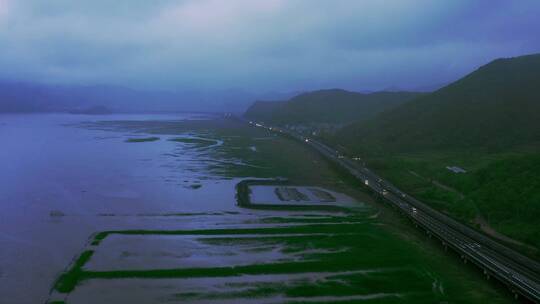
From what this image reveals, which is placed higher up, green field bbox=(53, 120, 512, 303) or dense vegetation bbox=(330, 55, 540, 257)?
dense vegetation bbox=(330, 55, 540, 257)

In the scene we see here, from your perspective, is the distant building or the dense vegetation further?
the distant building

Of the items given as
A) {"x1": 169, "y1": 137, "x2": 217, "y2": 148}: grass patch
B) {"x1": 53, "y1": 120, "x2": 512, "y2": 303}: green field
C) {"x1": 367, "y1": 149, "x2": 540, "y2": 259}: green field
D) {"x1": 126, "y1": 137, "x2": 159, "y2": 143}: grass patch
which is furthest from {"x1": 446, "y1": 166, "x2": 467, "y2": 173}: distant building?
{"x1": 126, "y1": 137, "x2": 159, "y2": 143}: grass patch

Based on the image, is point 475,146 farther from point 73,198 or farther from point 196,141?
Answer: point 73,198

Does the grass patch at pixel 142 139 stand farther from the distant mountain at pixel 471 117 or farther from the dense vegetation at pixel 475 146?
A: the distant mountain at pixel 471 117

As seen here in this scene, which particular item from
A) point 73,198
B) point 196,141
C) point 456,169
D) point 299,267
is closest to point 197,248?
point 299,267

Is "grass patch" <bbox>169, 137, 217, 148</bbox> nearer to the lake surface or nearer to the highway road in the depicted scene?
the lake surface

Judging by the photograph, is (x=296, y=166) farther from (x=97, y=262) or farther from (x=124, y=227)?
(x=97, y=262)

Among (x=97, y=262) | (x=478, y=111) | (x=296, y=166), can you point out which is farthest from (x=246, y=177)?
(x=478, y=111)
